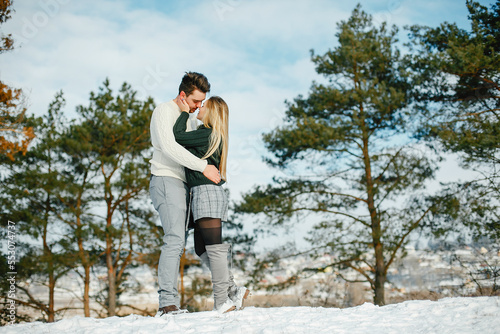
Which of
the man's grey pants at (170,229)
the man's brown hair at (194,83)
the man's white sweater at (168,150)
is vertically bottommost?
the man's grey pants at (170,229)

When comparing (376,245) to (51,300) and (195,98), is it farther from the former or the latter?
(51,300)

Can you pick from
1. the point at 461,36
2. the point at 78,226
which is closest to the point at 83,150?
the point at 78,226

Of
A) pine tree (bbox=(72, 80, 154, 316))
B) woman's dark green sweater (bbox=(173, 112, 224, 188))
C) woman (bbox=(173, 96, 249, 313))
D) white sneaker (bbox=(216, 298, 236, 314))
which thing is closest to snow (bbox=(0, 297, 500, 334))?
white sneaker (bbox=(216, 298, 236, 314))

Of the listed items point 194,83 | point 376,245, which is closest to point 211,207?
point 194,83

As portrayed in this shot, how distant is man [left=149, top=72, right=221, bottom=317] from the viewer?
2.96 meters


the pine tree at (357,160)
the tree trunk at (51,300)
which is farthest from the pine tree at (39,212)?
the pine tree at (357,160)

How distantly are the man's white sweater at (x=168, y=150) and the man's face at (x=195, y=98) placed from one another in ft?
0.35

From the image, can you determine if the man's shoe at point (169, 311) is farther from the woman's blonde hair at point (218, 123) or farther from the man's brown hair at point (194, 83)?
the man's brown hair at point (194, 83)

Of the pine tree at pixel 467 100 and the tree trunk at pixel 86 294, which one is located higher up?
the pine tree at pixel 467 100

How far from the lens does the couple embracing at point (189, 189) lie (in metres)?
2.99

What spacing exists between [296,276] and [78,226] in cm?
734

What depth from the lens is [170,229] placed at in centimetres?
302

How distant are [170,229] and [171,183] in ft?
1.15

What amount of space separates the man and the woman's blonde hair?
13 centimetres
